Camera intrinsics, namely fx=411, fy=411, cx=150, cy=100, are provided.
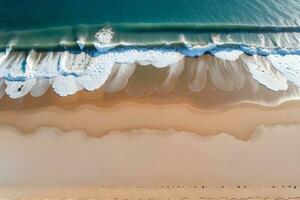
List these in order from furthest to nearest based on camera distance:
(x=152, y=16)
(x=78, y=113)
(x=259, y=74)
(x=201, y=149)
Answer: (x=152, y=16), (x=259, y=74), (x=78, y=113), (x=201, y=149)

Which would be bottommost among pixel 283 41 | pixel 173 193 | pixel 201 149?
pixel 173 193

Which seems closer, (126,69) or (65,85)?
(65,85)

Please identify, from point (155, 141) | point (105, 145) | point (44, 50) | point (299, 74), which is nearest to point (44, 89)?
point (44, 50)

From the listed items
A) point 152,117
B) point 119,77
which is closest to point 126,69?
point 119,77

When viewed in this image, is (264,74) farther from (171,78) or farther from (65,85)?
(65,85)

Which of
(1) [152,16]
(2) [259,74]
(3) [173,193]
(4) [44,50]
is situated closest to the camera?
(3) [173,193]

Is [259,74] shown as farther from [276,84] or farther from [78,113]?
[78,113]

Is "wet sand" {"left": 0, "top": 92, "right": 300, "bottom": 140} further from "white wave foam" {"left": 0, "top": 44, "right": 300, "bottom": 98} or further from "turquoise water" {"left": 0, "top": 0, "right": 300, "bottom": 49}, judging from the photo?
"turquoise water" {"left": 0, "top": 0, "right": 300, "bottom": 49}

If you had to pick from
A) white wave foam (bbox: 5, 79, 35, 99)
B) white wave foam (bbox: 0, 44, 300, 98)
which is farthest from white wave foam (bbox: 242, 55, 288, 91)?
white wave foam (bbox: 5, 79, 35, 99)

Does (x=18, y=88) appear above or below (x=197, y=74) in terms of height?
below
